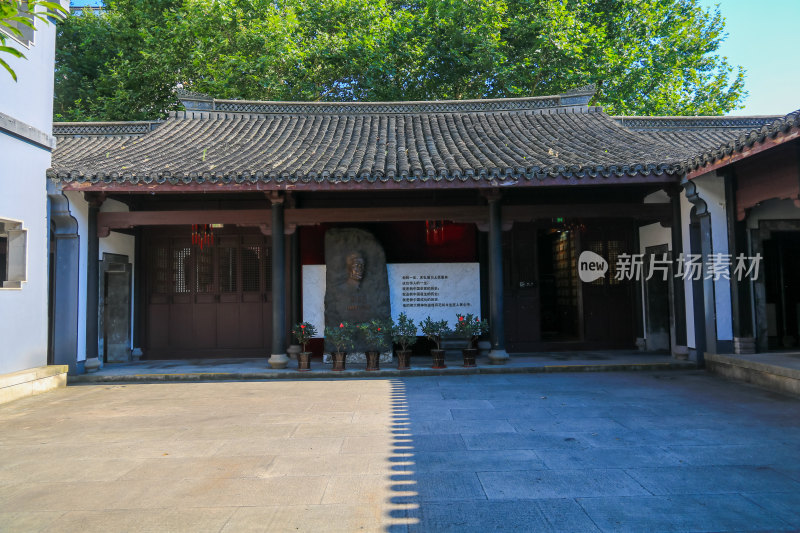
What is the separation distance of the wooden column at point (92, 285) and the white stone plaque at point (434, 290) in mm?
4316

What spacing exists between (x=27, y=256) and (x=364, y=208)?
4194mm

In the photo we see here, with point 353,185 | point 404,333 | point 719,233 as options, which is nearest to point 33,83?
point 353,185

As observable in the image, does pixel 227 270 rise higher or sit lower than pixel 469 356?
higher

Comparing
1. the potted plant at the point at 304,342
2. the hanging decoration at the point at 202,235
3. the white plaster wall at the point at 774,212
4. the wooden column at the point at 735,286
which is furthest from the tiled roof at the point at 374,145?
the potted plant at the point at 304,342

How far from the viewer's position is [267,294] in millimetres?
8867

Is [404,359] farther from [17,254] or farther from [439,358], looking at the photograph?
[17,254]

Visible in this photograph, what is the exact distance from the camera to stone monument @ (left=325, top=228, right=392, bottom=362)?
796cm

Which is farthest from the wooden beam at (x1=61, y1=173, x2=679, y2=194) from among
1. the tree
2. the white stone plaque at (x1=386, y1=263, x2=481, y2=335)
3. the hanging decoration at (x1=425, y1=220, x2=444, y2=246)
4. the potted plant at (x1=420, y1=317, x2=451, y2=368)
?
the tree

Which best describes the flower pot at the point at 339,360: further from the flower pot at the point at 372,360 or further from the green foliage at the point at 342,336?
the flower pot at the point at 372,360

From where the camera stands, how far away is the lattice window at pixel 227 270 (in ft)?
29.2

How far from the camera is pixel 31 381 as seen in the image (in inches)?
241

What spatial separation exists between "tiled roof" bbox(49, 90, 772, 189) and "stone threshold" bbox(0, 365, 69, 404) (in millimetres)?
2399

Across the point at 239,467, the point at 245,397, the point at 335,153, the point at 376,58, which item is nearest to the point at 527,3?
the point at 376,58

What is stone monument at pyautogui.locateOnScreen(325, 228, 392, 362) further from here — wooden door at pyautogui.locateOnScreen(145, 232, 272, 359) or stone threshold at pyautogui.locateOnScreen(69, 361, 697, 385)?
wooden door at pyautogui.locateOnScreen(145, 232, 272, 359)
